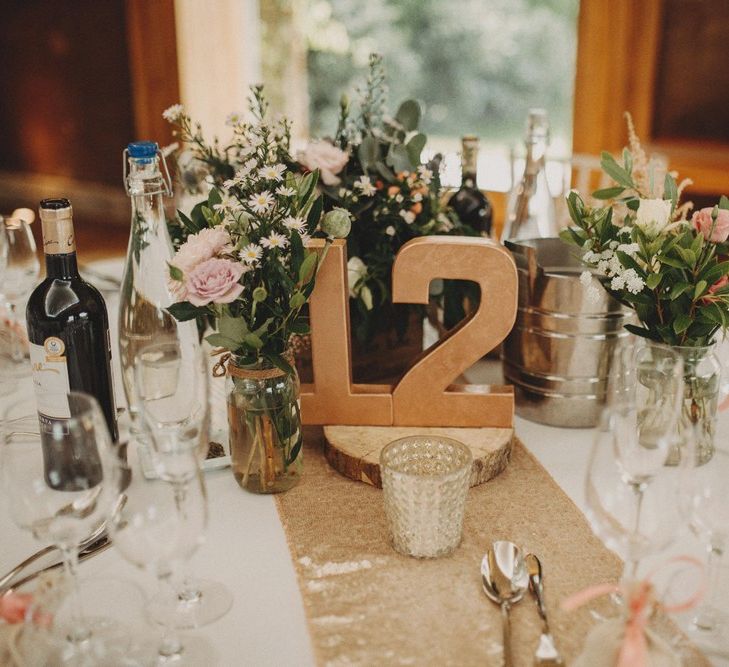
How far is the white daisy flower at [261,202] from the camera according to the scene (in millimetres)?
988

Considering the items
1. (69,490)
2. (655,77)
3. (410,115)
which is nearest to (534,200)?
(410,115)

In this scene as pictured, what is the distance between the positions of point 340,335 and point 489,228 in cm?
51

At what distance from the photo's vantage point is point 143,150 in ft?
3.43

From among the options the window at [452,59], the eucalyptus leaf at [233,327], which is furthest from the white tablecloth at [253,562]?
the window at [452,59]

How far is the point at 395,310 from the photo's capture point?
55.9 inches

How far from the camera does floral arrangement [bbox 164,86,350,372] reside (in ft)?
3.19

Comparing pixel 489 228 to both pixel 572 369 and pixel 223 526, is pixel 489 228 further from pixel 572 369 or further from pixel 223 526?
pixel 223 526

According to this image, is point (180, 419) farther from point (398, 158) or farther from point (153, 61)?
point (153, 61)

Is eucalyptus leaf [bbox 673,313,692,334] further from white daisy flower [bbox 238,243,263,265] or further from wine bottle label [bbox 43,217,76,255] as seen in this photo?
wine bottle label [bbox 43,217,76,255]

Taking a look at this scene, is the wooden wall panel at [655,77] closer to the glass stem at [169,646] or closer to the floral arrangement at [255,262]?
the floral arrangement at [255,262]

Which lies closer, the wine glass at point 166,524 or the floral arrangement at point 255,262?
the wine glass at point 166,524

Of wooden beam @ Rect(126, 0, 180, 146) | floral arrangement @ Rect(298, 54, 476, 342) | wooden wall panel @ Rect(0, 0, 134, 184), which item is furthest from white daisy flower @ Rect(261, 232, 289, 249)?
wooden wall panel @ Rect(0, 0, 134, 184)

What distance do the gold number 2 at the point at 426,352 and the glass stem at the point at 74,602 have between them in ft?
1.60

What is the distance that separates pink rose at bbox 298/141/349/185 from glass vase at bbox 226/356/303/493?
0.39 meters
